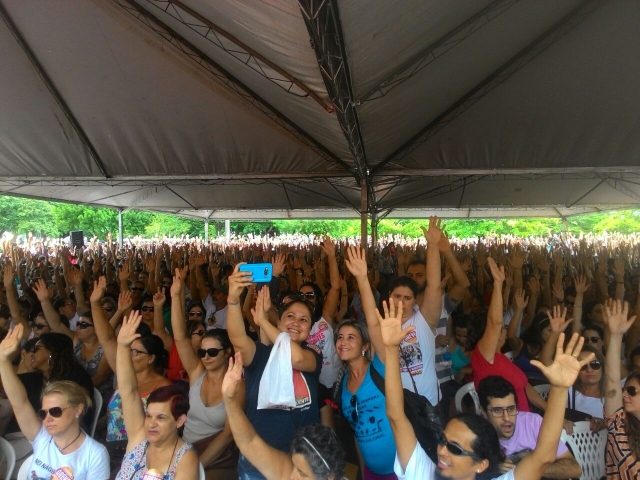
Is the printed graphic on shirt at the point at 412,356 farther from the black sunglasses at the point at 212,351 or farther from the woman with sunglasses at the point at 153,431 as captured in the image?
the woman with sunglasses at the point at 153,431

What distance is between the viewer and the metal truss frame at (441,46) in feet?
14.0

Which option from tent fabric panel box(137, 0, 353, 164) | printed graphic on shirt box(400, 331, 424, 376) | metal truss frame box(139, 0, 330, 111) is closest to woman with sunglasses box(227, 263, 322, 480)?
printed graphic on shirt box(400, 331, 424, 376)

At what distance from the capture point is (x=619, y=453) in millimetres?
2119

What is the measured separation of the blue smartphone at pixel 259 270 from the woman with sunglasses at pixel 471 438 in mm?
653

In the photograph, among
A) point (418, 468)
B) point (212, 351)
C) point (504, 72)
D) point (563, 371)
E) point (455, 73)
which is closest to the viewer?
point (563, 371)

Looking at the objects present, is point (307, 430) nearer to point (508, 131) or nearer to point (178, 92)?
point (178, 92)

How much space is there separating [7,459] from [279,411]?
1526 millimetres

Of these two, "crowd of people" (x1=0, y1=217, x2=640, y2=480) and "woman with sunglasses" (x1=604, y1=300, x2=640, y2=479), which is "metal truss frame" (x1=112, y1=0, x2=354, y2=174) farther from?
"woman with sunglasses" (x1=604, y1=300, x2=640, y2=479)

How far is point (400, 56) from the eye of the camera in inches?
170

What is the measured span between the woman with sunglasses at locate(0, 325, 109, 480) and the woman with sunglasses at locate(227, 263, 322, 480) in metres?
0.71

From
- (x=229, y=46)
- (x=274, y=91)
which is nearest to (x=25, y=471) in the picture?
(x=229, y=46)

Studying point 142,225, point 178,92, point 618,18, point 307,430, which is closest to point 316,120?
point 178,92

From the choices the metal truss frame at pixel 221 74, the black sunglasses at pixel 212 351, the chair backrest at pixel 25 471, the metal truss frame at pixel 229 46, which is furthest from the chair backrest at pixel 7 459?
the metal truss frame at pixel 221 74

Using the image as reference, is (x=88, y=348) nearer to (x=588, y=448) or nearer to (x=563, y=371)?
(x=563, y=371)
